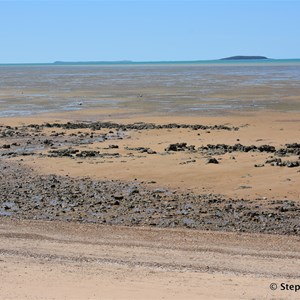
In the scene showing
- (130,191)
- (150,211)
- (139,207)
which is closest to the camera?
(150,211)

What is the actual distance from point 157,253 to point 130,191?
18.8ft

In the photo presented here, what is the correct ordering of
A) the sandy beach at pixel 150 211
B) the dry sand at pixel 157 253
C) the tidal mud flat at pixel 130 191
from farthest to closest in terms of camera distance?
the tidal mud flat at pixel 130 191 → the sandy beach at pixel 150 211 → the dry sand at pixel 157 253

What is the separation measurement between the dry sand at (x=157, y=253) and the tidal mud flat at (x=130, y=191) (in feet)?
1.10

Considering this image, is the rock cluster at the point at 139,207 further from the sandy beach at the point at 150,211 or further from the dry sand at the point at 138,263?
the dry sand at the point at 138,263

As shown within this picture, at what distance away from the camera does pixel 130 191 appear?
1714cm

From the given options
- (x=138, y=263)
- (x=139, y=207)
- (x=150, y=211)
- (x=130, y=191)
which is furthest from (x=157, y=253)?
(x=130, y=191)

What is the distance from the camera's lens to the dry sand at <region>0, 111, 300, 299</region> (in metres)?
8.88

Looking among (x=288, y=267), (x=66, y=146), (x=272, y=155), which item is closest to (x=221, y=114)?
(x=66, y=146)

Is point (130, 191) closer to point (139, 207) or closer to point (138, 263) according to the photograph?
point (139, 207)

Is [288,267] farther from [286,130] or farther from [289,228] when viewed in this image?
[286,130]

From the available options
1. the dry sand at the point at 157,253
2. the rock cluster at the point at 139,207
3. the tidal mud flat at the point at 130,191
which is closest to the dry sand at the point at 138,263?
the dry sand at the point at 157,253

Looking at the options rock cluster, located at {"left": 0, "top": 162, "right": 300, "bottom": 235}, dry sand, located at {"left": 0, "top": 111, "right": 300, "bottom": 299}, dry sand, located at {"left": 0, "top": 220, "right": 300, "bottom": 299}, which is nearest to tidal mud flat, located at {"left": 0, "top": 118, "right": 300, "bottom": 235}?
rock cluster, located at {"left": 0, "top": 162, "right": 300, "bottom": 235}

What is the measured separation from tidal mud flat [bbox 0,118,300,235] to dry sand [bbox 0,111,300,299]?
0.34 m

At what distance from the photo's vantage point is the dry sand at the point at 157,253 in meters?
8.88
